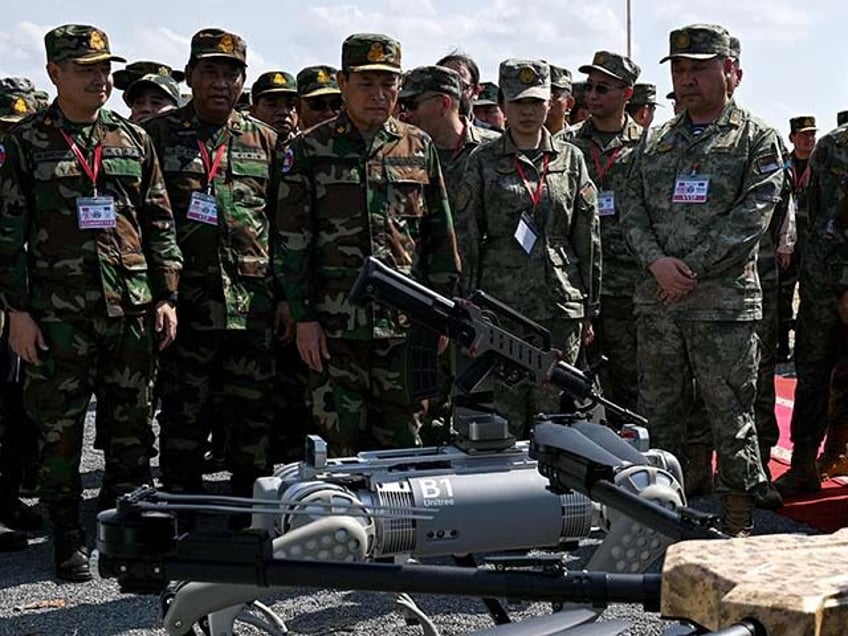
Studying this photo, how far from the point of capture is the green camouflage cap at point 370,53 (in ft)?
16.0

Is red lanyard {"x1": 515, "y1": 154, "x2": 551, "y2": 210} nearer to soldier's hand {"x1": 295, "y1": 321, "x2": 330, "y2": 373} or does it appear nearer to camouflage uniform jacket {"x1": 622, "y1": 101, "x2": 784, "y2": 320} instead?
camouflage uniform jacket {"x1": 622, "y1": 101, "x2": 784, "y2": 320}

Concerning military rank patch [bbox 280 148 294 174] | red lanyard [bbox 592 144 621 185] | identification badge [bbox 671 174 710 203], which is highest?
red lanyard [bbox 592 144 621 185]

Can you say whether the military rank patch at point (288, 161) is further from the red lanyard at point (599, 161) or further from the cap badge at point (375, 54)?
the red lanyard at point (599, 161)

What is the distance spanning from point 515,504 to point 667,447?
2.11 metres

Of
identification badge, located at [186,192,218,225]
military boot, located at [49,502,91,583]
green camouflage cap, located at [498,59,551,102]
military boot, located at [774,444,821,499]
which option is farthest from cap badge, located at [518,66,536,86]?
military boot, located at [49,502,91,583]

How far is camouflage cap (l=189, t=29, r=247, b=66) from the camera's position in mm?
5430

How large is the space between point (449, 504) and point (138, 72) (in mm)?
5744

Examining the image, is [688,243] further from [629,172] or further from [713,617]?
[713,617]

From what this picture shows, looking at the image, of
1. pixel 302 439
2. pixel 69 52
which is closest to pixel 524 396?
pixel 302 439

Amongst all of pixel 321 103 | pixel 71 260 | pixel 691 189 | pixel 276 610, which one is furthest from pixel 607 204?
pixel 276 610

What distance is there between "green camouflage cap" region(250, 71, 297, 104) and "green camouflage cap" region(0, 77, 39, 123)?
4.71 feet

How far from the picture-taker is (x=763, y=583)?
134cm

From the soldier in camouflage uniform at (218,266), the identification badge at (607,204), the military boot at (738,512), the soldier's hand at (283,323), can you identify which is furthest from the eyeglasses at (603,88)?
the military boot at (738,512)

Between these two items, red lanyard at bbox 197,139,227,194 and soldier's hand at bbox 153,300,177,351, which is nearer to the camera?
soldier's hand at bbox 153,300,177,351
